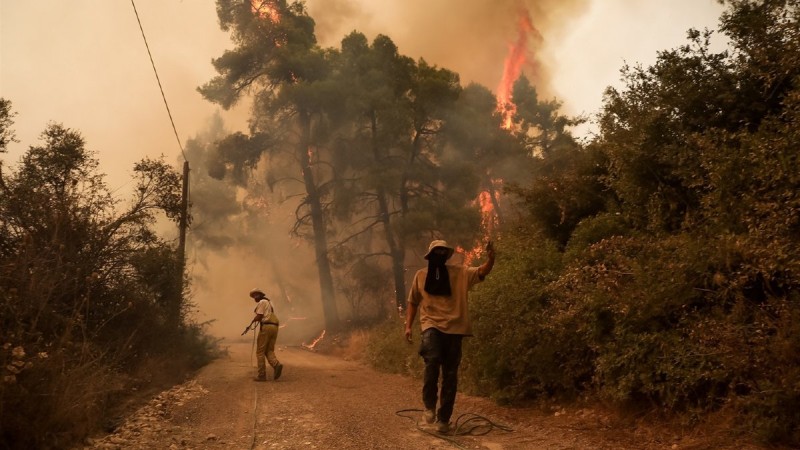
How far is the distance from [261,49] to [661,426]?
96.7ft

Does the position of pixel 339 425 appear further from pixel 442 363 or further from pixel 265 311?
pixel 265 311

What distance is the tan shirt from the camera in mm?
6066

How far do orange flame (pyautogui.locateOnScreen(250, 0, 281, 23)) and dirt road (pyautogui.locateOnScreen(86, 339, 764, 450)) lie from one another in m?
26.4

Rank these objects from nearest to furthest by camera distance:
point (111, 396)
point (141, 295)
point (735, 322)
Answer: point (735, 322)
point (111, 396)
point (141, 295)

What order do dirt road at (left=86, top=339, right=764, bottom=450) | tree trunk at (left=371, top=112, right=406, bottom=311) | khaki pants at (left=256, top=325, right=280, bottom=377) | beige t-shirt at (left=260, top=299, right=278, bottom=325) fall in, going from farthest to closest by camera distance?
tree trunk at (left=371, top=112, right=406, bottom=311)
beige t-shirt at (left=260, top=299, right=278, bottom=325)
khaki pants at (left=256, top=325, right=280, bottom=377)
dirt road at (left=86, top=339, right=764, bottom=450)

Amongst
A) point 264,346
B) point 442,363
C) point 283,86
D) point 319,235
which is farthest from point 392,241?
point 442,363

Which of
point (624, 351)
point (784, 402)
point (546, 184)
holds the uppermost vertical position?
point (546, 184)

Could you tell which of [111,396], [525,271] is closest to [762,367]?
[525,271]

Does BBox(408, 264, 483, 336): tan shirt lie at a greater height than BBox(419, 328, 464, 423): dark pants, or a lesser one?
greater

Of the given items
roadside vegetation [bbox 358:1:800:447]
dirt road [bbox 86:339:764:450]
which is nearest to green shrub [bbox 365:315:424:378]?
dirt road [bbox 86:339:764:450]

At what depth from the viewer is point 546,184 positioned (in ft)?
34.2

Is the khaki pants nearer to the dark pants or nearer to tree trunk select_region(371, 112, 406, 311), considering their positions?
the dark pants

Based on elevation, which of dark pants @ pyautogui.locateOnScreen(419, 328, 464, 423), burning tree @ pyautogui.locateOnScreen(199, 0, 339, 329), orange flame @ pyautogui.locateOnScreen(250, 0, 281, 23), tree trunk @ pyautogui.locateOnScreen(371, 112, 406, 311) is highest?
orange flame @ pyautogui.locateOnScreen(250, 0, 281, 23)

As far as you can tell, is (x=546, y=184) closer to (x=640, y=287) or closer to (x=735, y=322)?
(x=640, y=287)
